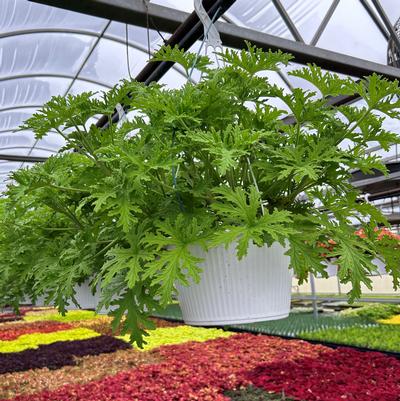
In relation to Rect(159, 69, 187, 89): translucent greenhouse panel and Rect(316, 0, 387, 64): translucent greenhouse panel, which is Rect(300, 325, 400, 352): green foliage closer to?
Rect(316, 0, 387, 64): translucent greenhouse panel

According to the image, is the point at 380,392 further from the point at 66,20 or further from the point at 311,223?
the point at 66,20

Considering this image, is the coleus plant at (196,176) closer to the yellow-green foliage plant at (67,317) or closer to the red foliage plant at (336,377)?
the red foliage plant at (336,377)

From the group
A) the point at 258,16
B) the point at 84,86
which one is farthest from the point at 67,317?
the point at 258,16

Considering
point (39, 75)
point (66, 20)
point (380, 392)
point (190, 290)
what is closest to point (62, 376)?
point (380, 392)

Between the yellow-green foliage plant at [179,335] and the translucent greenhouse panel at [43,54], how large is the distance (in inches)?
167

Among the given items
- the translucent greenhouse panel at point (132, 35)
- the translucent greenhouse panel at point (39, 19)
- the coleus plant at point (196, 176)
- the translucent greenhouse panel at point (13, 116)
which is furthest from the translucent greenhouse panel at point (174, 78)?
the coleus plant at point (196, 176)

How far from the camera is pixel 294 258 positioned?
0.74 metres

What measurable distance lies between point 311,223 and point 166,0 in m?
4.60

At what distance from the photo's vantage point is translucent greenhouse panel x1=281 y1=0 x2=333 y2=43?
5.09 m

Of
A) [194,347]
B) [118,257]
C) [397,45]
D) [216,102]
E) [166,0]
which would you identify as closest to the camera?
[118,257]

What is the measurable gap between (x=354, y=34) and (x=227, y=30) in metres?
3.00

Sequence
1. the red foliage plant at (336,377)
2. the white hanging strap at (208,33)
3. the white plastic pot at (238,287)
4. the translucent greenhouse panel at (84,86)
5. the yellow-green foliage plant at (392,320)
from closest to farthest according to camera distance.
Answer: the white plastic pot at (238,287) → the white hanging strap at (208,33) → the red foliage plant at (336,377) → the yellow-green foliage plant at (392,320) → the translucent greenhouse panel at (84,86)

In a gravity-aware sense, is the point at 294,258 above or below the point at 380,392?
above

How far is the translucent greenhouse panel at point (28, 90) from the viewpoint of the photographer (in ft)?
24.0
